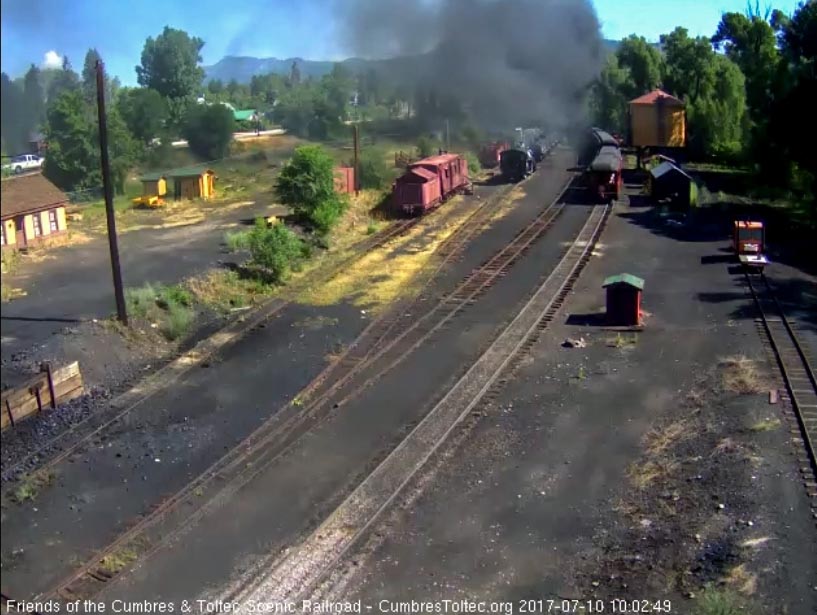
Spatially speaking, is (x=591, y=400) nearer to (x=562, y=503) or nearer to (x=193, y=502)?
(x=562, y=503)

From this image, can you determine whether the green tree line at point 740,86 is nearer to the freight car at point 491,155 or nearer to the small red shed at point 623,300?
the freight car at point 491,155

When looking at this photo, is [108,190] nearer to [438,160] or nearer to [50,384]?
[50,384]

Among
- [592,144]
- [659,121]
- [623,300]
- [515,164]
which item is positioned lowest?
[623,300]

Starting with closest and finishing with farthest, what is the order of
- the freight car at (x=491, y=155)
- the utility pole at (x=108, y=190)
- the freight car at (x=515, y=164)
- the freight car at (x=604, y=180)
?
the utility pole at (x=108, y=190) → the freight car at (x=604, y=180) → the freight car at (x=515, y=164) → the freight car at (x=491, y=155)

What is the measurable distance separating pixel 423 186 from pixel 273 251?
10580 mm

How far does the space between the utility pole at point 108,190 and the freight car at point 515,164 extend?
27.0 metres

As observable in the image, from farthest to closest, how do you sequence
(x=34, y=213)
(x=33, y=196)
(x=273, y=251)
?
(x=33, y=196)
(x=34, y=213)
(x=273, y=251)

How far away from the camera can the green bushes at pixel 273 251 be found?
21.9 meters

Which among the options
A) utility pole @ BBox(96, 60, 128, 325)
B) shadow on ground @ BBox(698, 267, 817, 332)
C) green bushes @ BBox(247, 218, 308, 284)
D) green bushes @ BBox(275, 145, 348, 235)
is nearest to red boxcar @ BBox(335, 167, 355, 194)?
green bushes @ BBox(275, 145, 348, 235)

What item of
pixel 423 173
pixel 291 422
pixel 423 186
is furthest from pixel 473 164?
pixel 291 422

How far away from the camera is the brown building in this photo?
80.3ft

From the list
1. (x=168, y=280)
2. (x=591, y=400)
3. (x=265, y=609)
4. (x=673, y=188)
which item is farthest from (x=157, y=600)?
(x=673, y=188)

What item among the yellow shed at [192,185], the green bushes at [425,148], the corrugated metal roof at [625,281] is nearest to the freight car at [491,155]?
the green bushes at [425,148]

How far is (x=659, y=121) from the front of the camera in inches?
1722
